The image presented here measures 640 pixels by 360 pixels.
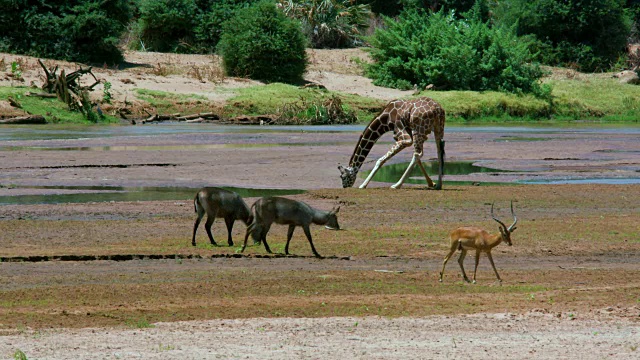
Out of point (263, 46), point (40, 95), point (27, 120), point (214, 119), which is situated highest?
point (263, 46)

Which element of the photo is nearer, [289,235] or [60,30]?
[289,235]

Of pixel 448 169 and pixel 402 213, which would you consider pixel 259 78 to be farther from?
pixel 402 213

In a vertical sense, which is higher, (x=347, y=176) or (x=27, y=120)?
(x=347, y=176)

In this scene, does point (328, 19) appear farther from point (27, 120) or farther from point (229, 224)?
point (229, 224)

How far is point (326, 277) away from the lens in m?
12.3

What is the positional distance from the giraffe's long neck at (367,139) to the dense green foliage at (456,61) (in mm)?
29810

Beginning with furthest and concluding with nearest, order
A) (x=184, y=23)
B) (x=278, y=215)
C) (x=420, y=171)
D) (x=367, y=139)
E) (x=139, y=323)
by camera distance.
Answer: (x=184, y=23) → (x=420, y=171) → (x=367, y=139) → (x=278, y=215) → (x=139, y=323)

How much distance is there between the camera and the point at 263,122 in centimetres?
4506

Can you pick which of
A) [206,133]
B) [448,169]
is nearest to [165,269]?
[448,169]

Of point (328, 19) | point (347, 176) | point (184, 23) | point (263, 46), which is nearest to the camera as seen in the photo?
point (347, 176)

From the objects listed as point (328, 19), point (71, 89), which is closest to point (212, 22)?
point (328, 19)

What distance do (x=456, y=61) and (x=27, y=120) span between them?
21.9 meters

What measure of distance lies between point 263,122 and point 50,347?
3657 centimetres

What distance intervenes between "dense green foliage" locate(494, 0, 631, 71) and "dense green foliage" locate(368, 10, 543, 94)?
23.1ft
